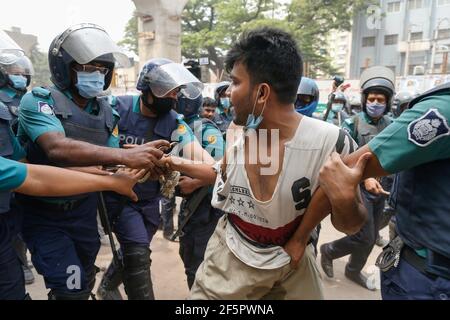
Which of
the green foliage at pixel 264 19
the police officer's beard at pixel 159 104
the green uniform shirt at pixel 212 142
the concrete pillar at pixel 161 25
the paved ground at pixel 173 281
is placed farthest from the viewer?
the green foliage at pixel 264 19

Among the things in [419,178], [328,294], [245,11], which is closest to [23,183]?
[419,178]

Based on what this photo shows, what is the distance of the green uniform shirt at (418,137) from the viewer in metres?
1.31

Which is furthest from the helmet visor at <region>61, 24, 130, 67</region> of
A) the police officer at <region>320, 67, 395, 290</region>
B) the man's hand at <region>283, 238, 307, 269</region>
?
the police officer at <region>320, 67, 395, 290</region>

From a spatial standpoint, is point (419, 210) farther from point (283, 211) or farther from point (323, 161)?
point (283, 211)

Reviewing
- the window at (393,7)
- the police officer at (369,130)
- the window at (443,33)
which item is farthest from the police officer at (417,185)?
the window at (393,7)

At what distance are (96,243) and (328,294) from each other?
2.22 m

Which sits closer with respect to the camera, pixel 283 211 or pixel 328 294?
pixel 283 211

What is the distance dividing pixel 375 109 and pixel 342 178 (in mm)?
2422

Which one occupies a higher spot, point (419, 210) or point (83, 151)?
point (83, 151)

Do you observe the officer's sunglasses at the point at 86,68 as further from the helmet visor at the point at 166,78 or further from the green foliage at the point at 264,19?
the green foliage at the point at 264,19

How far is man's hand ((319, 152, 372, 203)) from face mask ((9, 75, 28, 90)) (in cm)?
420

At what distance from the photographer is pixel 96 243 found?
2490 millimetres

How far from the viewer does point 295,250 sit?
170 cm

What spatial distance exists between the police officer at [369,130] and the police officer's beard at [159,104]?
1729 millimetres
